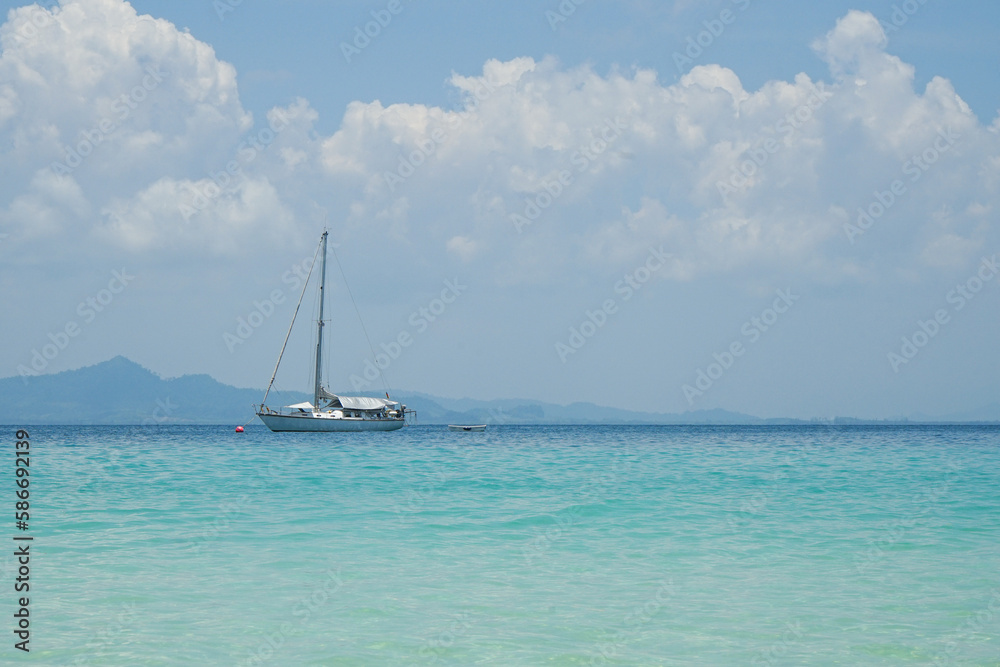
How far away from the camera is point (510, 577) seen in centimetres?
1391

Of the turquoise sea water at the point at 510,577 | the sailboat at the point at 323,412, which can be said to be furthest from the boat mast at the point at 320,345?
the turquoise sea water at the point at 510,577

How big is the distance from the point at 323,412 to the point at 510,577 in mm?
82997

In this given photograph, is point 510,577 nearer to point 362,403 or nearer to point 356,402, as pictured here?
point 356,402

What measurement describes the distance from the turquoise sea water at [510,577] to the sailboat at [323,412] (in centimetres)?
6519

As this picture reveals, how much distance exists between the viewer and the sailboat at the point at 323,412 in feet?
302

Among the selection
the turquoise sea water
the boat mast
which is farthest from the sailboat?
the turquoise sea water

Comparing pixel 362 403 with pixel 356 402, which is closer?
pixel 356 402

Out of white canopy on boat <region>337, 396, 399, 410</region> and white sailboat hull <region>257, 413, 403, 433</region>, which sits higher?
white canopy on boat <region>337, 396, 399, 410</region>

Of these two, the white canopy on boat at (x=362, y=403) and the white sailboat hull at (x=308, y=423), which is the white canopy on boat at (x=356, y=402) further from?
the white sailboat hull at (x=308, y=423)

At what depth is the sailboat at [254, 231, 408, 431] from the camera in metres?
92.2

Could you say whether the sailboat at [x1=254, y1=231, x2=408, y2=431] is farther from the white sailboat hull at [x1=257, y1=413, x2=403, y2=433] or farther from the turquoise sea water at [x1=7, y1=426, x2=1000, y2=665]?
the turquoise sea water at [x1=7, y1=426, x2=1000, y2=665]

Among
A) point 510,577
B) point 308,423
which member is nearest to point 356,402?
point 308,423

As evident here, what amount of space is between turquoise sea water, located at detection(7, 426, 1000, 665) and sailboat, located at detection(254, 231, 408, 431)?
214 ft

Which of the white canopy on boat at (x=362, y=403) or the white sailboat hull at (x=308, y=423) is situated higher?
the white canopy on boat at (x=362, y=403)
